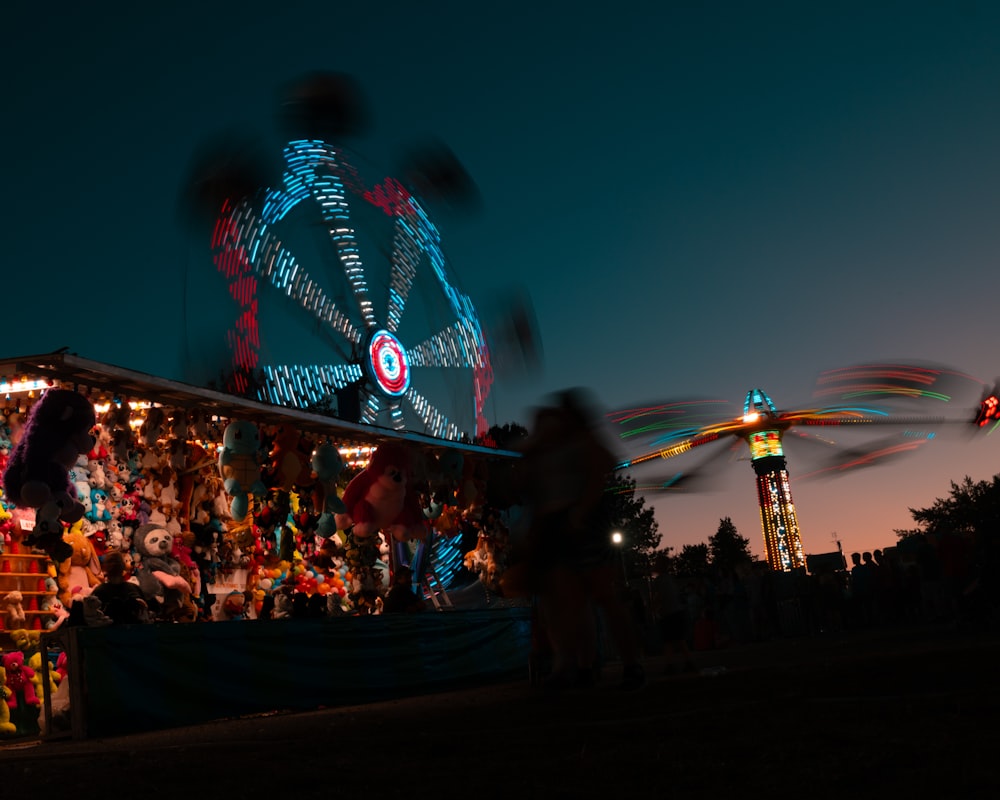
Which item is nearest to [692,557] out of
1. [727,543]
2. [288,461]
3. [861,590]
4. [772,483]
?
[727,543]

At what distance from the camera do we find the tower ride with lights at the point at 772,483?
103 feet

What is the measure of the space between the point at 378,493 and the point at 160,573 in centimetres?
222

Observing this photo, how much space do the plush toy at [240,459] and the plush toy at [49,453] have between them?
1.47 m

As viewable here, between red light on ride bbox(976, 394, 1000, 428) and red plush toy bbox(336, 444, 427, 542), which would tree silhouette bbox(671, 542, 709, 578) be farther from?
red plush toy bbox(336, 444, 427, 542)

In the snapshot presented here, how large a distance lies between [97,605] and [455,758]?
490 cm

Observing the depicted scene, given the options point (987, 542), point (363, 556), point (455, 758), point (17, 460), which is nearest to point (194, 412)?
point (17, 460)

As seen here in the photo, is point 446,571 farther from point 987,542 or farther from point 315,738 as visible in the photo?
point 315,738

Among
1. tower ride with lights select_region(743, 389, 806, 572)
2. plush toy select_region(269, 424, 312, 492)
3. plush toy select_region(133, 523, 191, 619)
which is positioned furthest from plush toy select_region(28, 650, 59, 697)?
tower ride with lights select_region(743, 389, 806, 572)

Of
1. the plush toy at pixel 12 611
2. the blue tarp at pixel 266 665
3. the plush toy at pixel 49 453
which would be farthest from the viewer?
the plush toy at pixel 12 611

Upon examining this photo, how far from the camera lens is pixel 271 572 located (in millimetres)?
10781

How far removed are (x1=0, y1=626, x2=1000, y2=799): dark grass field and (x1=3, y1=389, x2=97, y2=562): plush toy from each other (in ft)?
10.3

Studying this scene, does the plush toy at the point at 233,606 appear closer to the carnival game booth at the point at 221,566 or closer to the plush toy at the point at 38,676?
the carnival game booth at the point at 221,566

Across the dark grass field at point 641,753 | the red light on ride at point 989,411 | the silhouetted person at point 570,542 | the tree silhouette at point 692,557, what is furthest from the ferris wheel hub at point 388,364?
the tree silhouette at point 692,557

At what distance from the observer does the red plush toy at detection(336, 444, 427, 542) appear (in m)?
10.1
